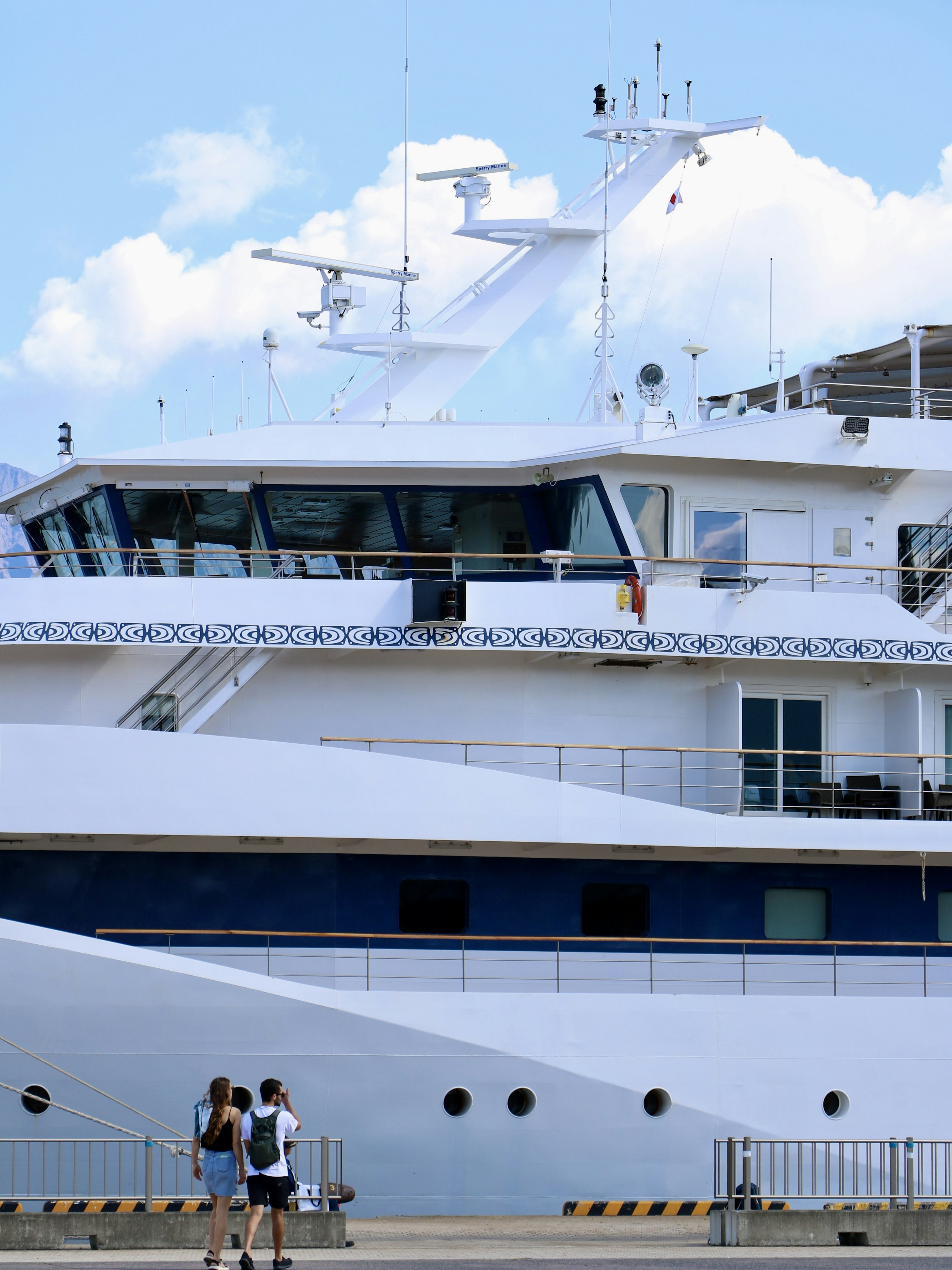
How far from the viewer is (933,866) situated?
16.6 metres

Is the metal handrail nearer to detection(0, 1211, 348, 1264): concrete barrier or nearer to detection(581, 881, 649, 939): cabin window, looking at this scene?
detection(581, 881, 649, 939): cabin window

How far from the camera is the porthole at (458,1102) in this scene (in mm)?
13859

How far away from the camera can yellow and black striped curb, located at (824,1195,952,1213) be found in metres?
13.1

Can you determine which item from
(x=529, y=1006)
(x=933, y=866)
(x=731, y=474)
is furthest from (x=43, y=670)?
(x=933, y=866)

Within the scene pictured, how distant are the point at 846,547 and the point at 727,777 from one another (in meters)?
3.33

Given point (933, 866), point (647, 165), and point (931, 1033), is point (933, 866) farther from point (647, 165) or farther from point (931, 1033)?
point (647, 165)

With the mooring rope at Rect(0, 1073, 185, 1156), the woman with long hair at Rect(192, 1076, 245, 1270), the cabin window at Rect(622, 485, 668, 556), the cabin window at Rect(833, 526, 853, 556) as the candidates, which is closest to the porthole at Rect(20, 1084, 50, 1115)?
the mooring rope at Rect(0, 1073, 185, 1156)

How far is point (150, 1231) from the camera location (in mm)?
12117

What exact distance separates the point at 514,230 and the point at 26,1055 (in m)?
11.5

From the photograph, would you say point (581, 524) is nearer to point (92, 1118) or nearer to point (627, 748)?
point (627, 748)

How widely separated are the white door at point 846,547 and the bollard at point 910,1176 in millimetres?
6554

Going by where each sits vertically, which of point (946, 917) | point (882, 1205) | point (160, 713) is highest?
point (160, 713)

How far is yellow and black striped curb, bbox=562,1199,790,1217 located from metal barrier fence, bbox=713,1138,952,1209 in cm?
30

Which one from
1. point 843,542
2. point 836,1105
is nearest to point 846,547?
point 843,542
